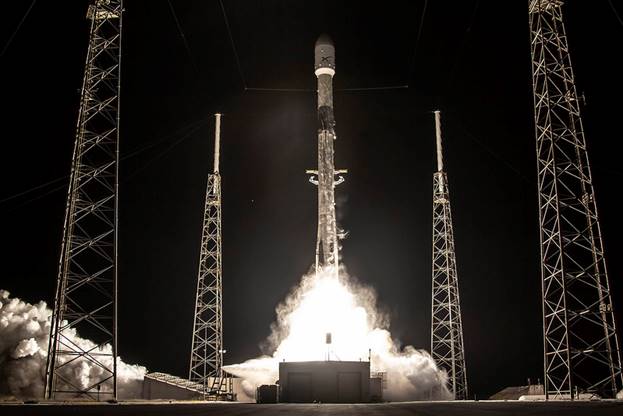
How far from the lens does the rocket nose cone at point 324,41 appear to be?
139 ft

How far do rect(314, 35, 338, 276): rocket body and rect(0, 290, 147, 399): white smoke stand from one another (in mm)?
15287

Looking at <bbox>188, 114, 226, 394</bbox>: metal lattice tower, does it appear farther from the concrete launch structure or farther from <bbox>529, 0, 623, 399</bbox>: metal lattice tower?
<bbox>529, 0, 623, 399</bbox>: metal lattice tower

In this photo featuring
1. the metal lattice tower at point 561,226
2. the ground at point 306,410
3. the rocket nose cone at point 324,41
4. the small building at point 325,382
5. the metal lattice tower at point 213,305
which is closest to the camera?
the ground at point 306,410

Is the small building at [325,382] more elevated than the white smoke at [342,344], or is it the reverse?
the white smoke at [342,344]

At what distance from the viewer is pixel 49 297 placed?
4681cm

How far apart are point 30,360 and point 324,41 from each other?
26.4 meters

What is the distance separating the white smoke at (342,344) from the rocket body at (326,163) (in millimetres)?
1296

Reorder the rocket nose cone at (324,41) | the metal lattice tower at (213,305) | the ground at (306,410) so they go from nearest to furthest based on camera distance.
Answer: the ground at (306,410) < the metal lattice tower at (213,305) < the rocket nose cone at (324,41)

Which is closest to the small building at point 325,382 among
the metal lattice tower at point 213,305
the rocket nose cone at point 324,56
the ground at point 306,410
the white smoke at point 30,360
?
the metal lattice tower at point 213,305

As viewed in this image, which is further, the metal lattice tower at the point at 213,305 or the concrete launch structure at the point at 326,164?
the concrete launch structure at the point at 326,164

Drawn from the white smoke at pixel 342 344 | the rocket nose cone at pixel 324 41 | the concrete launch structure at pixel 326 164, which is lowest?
the white smoke at pixel 342 344

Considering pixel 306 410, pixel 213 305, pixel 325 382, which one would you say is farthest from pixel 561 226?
pixel 213 305

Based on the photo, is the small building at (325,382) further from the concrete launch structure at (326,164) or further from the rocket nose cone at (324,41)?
the rocket nose cone at (324,41)

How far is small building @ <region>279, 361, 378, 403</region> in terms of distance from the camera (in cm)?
3531
